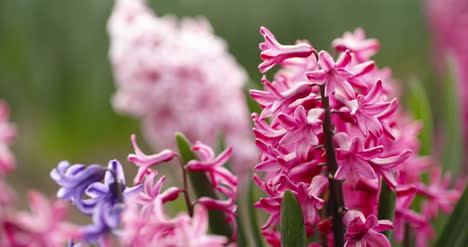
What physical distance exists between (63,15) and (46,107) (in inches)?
13.7

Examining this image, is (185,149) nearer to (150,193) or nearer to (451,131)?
(150,193)

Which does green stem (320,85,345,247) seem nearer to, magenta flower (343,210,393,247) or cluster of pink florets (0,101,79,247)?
magenta flower (343,210,393,247)

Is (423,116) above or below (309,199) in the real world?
above

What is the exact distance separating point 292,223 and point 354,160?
0.20 ft

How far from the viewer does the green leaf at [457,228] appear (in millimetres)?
527

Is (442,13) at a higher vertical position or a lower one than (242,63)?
lower

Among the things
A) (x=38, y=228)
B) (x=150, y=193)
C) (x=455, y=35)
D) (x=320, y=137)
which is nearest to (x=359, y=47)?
(x=320, y=137)

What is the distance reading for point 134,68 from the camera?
43.7 inches

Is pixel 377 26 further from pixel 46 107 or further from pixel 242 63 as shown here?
pixel 46 107

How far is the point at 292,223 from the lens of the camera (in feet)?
1.38

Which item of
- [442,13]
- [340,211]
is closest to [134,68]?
[340,211]

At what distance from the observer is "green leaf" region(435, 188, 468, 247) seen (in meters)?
0.53

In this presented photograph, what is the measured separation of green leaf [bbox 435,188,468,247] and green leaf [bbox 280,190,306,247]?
169 mm

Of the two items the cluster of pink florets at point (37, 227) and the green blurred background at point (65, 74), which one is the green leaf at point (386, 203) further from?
the green blurred background at point (65, 74)
